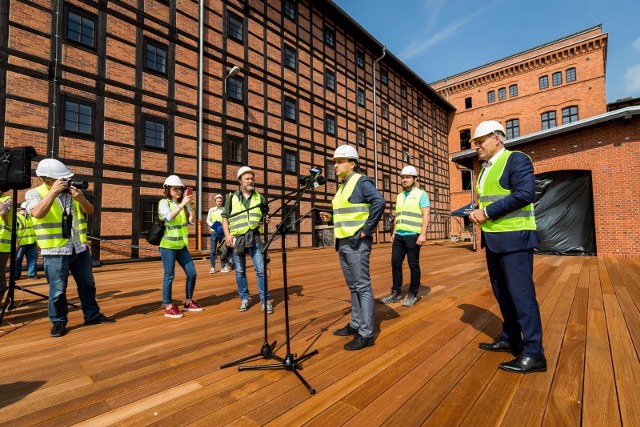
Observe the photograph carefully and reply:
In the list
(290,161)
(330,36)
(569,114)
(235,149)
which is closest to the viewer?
(235,149)

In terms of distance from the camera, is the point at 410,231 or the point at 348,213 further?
the point at 410,231

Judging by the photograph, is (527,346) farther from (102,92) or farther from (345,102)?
(345,102)

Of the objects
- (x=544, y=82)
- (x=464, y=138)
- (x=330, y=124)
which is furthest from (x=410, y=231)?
(x=544, y=82)

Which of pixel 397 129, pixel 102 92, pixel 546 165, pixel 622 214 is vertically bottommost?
pixel 622 214

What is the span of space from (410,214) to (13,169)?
15.3 ft

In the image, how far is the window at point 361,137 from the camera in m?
17.8

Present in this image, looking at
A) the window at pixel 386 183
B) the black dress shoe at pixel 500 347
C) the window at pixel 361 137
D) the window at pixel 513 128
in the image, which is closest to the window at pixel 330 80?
the window at pixel 361 137

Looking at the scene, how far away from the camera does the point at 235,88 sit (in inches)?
485

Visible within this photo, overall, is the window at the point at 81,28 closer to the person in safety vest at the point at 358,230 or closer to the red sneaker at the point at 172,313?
the red sneaker at the point at 172,313

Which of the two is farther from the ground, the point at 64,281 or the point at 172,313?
the point at 64,281

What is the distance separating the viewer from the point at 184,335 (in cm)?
292

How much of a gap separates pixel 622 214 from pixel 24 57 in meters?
16.1

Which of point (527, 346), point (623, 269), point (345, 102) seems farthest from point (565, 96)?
point (527, 346)

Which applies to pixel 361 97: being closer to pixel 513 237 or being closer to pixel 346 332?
pixel 346 332
